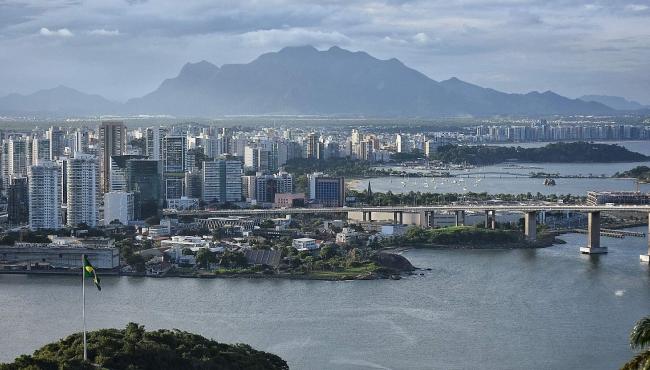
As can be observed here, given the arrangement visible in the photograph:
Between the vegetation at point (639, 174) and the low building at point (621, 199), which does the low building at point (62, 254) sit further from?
the vegetation at point (639, 174)

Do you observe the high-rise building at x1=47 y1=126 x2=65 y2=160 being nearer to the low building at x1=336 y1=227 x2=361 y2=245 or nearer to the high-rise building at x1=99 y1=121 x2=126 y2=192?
the high-rise building at x1=99 y1=121 x2=126 y2=192

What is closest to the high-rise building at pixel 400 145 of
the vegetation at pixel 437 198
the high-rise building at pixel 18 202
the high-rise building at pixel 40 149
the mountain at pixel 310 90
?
the high-rise building at pixel 40 149

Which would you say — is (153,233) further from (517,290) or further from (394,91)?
(394,91)

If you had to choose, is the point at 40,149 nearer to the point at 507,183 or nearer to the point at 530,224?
the point at 507,183

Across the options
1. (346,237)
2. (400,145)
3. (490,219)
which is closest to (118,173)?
(346,237)

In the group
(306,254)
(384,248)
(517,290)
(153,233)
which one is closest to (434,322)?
(517,290)

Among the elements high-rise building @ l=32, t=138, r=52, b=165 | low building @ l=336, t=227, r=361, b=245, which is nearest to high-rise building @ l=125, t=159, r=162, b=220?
low building @ l=336, t=227, r=361, b=245

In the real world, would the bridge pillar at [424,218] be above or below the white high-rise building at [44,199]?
below
